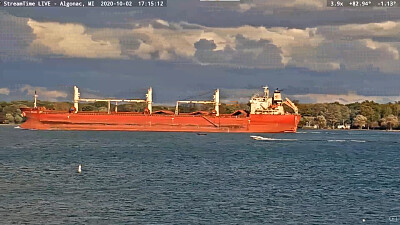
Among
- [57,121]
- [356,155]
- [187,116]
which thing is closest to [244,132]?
[187,116]

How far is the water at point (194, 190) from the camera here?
31.2 metres

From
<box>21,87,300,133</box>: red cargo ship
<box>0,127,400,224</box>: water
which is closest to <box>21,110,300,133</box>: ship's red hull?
<box>21,87,300,133</box>: red cargo ship

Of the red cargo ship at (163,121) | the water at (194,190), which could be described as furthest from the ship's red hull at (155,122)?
the water at (194,190)

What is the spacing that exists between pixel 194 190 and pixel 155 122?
273 ft

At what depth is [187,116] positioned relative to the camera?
12162 cm

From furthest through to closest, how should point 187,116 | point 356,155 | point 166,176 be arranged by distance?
point 187,116 → point 356,155 → point 166,176

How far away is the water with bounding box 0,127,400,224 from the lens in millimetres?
31234

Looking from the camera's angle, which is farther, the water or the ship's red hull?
the ship's red hull

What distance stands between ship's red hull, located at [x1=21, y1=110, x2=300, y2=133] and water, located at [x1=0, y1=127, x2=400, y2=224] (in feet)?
189

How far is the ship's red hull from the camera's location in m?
121

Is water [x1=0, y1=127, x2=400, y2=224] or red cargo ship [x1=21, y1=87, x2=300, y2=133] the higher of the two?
red cargo ship [x1=21, y1=87, x2=300, y2=133]

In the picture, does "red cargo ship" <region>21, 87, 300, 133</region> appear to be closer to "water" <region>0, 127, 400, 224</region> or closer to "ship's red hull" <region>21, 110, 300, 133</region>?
"ship's red hull" <region>21, 110, 300, 133</region>

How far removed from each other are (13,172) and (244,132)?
85.9 metres

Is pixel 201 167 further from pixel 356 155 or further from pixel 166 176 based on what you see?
pixel 356 155
